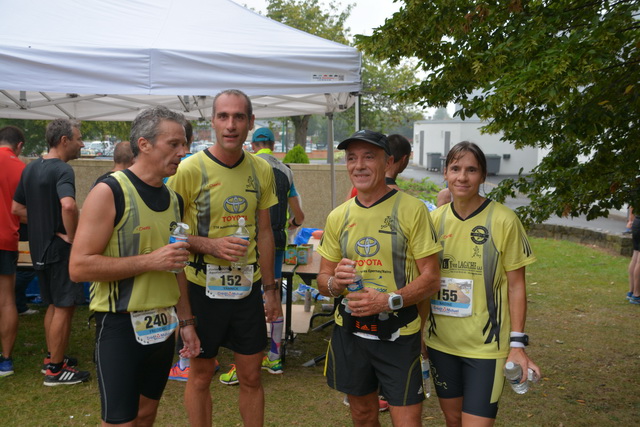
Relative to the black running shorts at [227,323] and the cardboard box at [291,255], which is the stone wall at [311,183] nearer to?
the cardboard box at [291,255]

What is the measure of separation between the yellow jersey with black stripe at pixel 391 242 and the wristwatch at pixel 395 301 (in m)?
0.11

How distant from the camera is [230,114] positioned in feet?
10.2

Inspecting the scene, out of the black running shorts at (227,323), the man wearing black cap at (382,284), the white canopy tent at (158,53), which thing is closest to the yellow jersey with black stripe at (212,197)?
the black running shorts at (227,323)

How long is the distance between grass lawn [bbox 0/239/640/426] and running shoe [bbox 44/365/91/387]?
0.21 ft

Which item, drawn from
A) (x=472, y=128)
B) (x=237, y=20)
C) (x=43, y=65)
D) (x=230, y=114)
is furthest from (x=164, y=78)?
(x=472, y=128)

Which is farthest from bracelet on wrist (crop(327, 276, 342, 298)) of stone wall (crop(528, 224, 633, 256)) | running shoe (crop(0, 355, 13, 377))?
stone wall (crop(528, 224, 633, 256))

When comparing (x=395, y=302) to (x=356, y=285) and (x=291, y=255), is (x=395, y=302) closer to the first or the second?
(x=356, y=285)

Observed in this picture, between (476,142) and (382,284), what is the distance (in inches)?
1499

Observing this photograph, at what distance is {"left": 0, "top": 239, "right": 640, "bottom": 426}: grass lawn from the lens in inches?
170

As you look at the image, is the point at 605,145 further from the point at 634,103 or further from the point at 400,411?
the point at 400,411

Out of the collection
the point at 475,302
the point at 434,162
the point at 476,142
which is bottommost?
the point at 475,302

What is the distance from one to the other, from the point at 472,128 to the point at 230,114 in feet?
129

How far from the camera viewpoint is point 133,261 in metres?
2.49

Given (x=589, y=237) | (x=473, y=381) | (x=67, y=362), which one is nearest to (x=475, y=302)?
(x=473, y=381)
